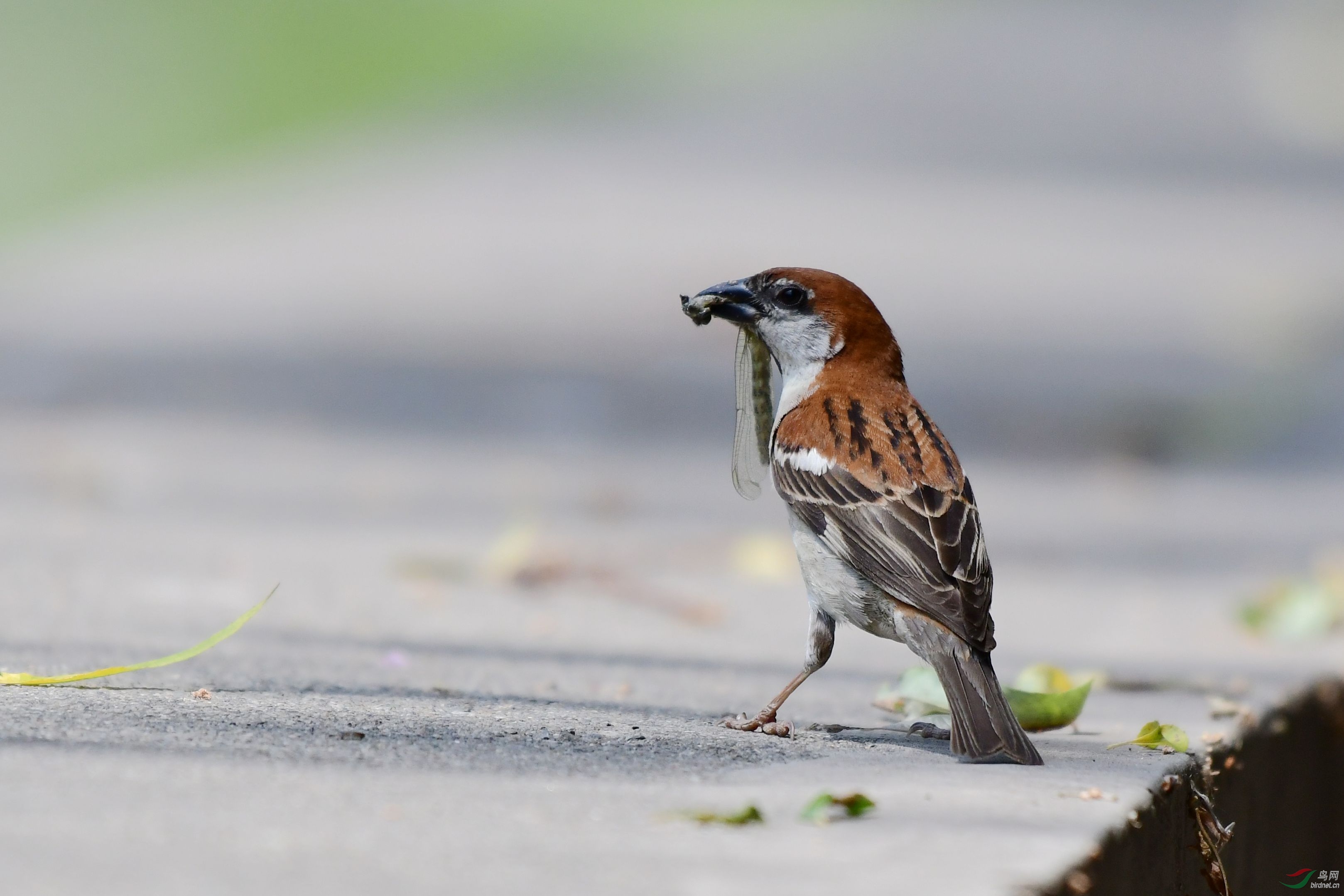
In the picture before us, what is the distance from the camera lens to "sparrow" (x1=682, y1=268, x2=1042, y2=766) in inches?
164

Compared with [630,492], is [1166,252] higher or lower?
higher

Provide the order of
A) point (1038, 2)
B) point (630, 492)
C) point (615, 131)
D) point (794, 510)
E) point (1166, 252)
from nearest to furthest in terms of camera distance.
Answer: point (794, 510) < point (630, 492) < point (1166, 252) < point (615, 131) < point (1038, 2)

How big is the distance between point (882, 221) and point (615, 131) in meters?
4.84

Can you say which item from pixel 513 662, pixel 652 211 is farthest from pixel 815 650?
pixel 652 211

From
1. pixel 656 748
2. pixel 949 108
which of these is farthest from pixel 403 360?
pixel 949 108

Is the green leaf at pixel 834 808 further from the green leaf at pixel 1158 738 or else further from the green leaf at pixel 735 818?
the green leaf at pixel 1158 738

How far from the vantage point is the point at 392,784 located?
3.31m

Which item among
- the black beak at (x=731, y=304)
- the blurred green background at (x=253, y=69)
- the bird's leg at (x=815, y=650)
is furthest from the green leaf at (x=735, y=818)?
the blurred green background at (x=253, y=69)

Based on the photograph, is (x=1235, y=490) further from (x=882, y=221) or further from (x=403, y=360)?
(x=882, y=221)

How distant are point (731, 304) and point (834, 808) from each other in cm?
203

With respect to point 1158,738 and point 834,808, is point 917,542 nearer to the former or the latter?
point 1158,738

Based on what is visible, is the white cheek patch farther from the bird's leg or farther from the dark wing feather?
the bird's leg

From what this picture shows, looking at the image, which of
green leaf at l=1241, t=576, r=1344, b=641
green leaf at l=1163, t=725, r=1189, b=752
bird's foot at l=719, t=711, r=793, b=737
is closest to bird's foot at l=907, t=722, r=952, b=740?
bird's foot at l=719, t=711, r=793, b=737

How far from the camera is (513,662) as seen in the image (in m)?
5.38
